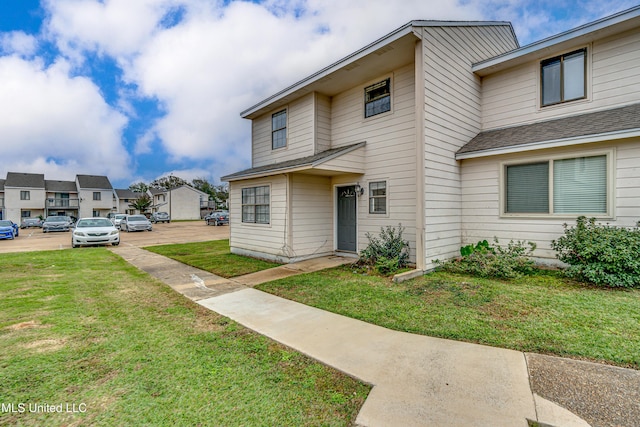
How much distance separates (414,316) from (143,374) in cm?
351

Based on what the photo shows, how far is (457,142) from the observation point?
8047 millimetres

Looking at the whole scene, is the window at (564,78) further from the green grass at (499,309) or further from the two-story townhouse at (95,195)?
the two-story townhouse at (95,195)

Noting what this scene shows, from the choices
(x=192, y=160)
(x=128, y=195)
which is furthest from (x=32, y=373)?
(x=192, y=160)

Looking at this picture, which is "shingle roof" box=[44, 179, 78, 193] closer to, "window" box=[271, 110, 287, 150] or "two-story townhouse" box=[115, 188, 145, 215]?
"two-story townhouse" box=[115, 188, 145, 215]

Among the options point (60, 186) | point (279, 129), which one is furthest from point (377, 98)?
point (60, 186)

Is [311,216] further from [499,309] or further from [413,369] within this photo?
[413,369]

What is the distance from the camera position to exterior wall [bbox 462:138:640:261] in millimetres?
6043

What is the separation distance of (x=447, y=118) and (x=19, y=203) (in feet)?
198

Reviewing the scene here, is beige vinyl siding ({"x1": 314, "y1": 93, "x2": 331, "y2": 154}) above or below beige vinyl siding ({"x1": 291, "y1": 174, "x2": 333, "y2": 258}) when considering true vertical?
above

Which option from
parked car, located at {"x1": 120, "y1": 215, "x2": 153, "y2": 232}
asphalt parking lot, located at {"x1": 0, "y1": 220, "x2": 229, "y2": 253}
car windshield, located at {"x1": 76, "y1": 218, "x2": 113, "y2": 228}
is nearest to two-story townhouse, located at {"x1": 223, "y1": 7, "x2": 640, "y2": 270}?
asphalt parking lot, located at {"x1": 0, "y1": 220, "x2": 229, "y2": 253}

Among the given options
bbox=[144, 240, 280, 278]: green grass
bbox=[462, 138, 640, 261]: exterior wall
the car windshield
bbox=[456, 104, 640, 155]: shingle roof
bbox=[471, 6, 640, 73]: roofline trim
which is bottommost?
bbox=[144, 240, 280, 278]: green grass

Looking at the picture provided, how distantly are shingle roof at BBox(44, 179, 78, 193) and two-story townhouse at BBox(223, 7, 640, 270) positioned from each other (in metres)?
54.0

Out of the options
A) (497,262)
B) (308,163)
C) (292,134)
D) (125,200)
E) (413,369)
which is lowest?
(413,369)

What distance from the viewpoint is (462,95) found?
8.15m
